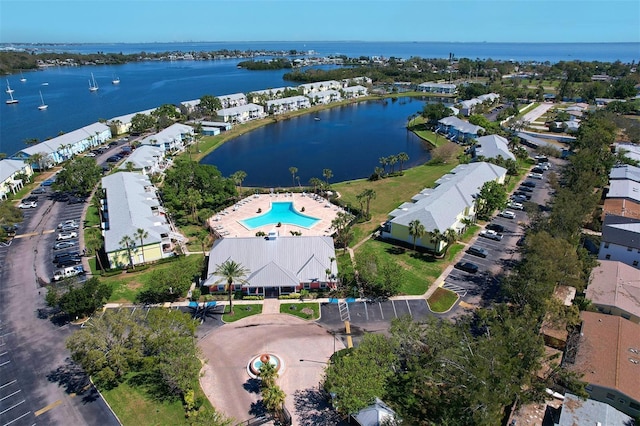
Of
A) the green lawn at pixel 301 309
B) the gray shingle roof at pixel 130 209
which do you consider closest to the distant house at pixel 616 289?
the green lawn at pixel 301 309

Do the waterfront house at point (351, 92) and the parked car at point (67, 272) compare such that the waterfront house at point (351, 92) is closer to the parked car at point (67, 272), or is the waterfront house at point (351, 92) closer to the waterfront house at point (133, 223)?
the waterfront house at point (133, 223)

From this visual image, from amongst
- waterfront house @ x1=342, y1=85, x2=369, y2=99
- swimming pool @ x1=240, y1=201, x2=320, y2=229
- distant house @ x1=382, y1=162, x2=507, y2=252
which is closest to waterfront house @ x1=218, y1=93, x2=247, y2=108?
waterfront house @ x1=342, y1=85, x2=369, y2=99

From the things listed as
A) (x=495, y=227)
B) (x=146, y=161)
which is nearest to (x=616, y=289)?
(x=495, y=227)

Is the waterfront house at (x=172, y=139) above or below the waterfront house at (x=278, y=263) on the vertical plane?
above

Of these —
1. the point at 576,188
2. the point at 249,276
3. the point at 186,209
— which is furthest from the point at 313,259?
the point at 576,188

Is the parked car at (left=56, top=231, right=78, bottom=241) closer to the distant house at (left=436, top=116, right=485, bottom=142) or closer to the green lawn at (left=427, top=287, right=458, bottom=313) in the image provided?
the green lawn at (left=427, top=287, right=458, bottom=313)

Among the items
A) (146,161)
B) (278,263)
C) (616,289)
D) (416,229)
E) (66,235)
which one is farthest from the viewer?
(146,161)

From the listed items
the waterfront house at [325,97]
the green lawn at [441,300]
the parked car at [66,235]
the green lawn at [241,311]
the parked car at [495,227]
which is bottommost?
the green lawn at [241,311]

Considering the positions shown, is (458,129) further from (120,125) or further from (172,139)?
(120,125)
